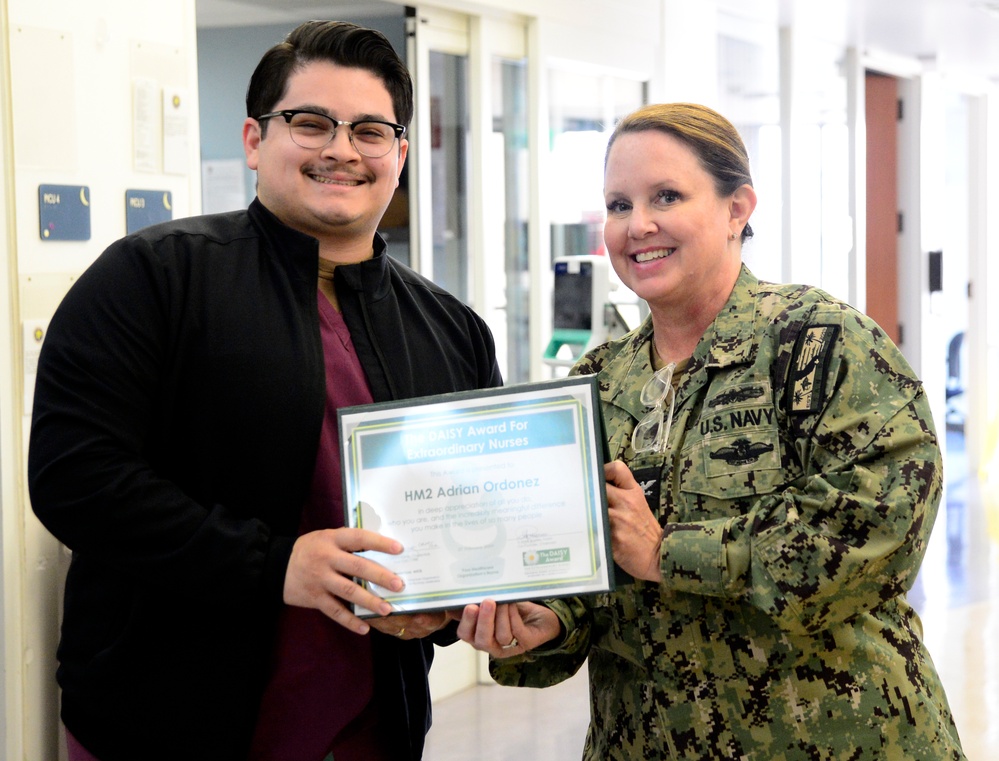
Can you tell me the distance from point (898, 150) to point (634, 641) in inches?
313

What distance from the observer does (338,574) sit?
5.40 feet

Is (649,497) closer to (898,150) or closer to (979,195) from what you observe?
(898,150)

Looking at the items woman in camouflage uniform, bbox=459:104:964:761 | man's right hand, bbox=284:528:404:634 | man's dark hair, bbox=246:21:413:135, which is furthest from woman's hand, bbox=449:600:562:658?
man's dark hair, bbox=246:21:413:135

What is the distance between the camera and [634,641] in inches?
69.4

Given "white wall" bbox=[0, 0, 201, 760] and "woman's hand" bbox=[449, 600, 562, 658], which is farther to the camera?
"white wall" bbox=[0, 0, 201, 760]

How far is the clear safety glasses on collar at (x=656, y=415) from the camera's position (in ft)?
5.79

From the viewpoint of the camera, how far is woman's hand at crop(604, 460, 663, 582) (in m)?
1.65

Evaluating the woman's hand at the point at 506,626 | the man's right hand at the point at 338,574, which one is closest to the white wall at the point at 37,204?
the man's right hand at the point at 338,574

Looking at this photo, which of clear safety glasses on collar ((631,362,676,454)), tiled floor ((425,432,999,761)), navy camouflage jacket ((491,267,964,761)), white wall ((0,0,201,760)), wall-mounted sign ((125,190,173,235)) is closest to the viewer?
navy camouflage jacket ((491,267,964,761))

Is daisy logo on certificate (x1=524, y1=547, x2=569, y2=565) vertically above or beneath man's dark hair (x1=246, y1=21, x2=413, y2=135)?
beneath

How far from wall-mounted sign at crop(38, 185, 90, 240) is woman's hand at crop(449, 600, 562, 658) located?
A: 1542 mm

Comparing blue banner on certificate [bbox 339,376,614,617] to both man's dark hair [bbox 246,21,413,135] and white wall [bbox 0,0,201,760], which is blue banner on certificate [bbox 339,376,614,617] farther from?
white wall [bbox 0,0,201,760]

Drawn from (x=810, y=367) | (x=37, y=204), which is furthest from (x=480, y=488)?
(x=37, y=204)

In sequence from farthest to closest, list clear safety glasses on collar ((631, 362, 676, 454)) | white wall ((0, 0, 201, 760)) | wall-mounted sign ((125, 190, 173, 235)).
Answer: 1. wall-mounted sign ((125, 190, 173, 235))
2. white wall ((0, 0, 201, 760))
3. clear safety glasses on collar ((631, 362, 676, 454))
